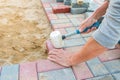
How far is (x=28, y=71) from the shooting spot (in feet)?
5.62

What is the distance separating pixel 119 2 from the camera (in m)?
1.15

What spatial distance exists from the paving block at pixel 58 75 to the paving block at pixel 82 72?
4 cm

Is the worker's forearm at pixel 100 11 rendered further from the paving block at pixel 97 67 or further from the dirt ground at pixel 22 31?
the dirt ground at pixel 22 31

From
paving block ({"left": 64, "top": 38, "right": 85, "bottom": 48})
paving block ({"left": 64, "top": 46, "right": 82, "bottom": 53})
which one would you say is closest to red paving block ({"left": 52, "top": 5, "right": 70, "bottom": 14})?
paving block ({"left": 64, "top": 38, "right": 85, "bottom": 48})

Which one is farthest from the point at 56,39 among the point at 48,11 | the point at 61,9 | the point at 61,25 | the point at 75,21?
the point at 48,11

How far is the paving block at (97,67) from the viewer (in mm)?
1699

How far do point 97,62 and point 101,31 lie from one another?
23.9 inches

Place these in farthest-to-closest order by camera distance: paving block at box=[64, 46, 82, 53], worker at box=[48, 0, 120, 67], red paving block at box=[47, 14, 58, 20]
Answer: red paving block at box=[47, 14, 58, 20], paving block at box=[64, 46, 82, 53], worker at box=[48, 0, 120, 67]

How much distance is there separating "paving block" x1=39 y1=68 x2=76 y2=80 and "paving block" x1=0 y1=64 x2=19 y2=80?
23 cm

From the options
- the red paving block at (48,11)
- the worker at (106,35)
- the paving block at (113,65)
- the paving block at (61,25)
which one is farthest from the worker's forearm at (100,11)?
the red paving block at (48,11)

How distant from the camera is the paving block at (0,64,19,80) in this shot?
1.65 m

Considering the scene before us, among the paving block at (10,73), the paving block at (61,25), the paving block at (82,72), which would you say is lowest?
the paving block at (61,25)

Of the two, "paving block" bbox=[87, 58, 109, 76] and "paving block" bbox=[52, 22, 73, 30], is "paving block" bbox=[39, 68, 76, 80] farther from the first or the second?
"paving block" bbox=[52, 22, 73, 30]

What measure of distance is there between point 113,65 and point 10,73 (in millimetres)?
964
